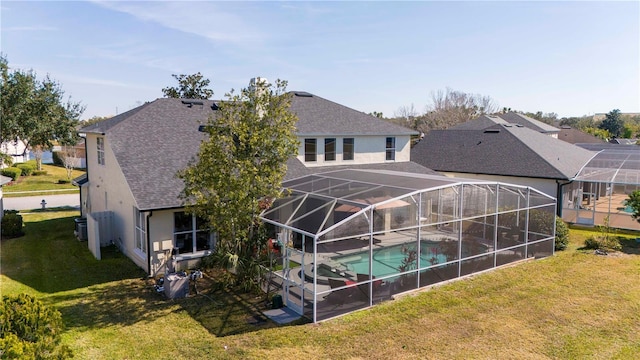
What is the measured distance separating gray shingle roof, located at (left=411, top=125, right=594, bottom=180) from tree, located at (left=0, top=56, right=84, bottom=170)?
27264 millimetres

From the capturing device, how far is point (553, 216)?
18328 millimetres

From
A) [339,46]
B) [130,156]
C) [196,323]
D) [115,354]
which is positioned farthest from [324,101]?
[115,354]

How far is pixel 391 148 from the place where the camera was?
25406mm

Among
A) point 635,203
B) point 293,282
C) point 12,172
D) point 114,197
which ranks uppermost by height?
point 114,197

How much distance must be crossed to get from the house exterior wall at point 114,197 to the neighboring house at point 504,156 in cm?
2122

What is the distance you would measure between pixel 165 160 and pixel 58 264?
542cm

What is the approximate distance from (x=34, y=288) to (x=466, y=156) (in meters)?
26.4

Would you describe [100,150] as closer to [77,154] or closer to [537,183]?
[537,183]

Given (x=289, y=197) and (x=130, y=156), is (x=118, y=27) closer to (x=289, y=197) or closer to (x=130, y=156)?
(x=130, y=156)

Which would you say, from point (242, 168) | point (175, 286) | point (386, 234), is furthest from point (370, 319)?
point (175, 286)

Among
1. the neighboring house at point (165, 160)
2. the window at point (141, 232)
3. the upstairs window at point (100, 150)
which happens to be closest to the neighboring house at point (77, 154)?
the neighboring house at point (165, 160)

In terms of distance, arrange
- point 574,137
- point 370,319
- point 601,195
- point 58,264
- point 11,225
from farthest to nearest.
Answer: point 574,137, point 601,195, point 11,225, point 58,264, point 370,319

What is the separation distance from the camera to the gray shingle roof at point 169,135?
15.4 m

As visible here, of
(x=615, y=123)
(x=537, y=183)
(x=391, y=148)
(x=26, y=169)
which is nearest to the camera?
(x=391, y=148)
